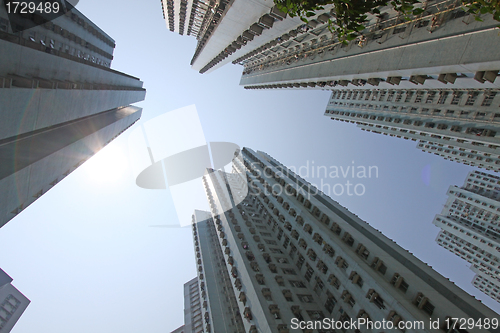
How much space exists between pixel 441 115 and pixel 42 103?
A: 201 ft

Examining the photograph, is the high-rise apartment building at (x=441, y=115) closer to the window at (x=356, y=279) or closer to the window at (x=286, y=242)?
the window at (x=356, y=279)

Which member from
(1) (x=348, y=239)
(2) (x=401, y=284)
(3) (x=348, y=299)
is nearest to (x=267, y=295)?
(3) (x=348, y=299)

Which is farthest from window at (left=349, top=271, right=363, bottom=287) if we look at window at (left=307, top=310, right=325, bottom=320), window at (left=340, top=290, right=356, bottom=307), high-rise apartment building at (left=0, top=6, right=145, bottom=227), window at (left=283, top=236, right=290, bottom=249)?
high-rise apartment building at (left=0, top=6, right=145, bottom=227)

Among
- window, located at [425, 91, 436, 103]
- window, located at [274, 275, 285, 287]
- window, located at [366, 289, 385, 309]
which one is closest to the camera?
window, located at [366, 289, 385, 309]

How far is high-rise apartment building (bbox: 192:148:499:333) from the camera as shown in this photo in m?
19.0

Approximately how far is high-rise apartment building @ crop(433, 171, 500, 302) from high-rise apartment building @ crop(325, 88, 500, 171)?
78.1ft

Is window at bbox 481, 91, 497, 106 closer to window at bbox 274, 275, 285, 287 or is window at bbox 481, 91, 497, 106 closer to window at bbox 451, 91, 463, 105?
window at bbox 451, 91, 463, 105

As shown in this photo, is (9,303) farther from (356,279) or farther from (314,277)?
(356,279)

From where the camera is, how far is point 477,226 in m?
86.1

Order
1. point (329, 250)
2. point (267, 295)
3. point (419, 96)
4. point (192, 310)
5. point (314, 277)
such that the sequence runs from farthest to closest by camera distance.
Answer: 1. point (192, 310)
2. point (419, 96)
3. point (314, 277)
4. point (329, 250)
5. point (267, 295)

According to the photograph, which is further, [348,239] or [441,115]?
[441,115]

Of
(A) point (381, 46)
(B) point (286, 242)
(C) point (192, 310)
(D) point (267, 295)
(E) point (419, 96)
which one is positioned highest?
(E) point (419, 96)

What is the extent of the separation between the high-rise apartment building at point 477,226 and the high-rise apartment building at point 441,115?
23790 millimetres

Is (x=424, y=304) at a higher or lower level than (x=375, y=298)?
higher
